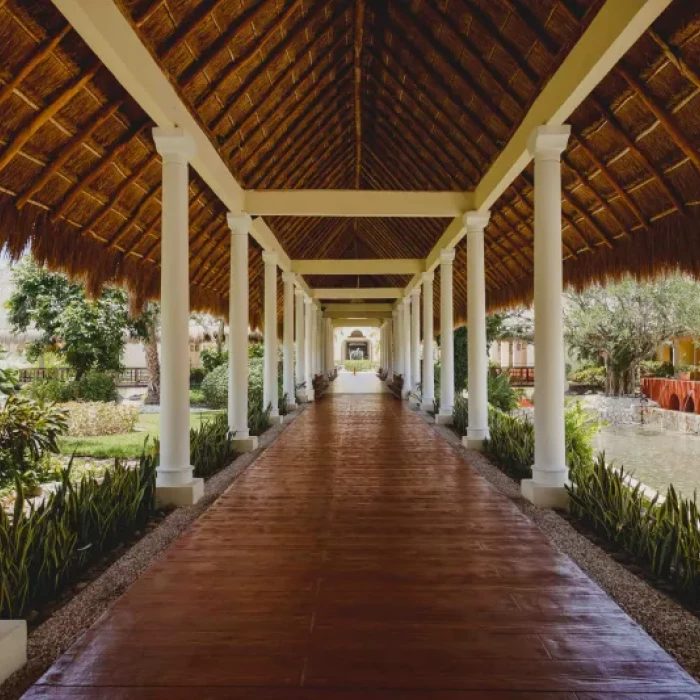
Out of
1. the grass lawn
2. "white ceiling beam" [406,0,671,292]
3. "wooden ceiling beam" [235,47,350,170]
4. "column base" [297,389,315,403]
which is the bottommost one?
the grass lawn

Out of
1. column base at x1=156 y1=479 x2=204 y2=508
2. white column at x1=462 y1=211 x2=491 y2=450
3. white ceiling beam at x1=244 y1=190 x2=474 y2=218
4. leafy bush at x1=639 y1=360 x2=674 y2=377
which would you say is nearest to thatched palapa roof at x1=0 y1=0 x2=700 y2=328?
white ceiling beam at x1=244 y1=190 x2=474 y2=218

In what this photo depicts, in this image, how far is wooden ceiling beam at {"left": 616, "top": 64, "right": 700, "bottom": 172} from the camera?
404 centimetres

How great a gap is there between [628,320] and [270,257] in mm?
12514

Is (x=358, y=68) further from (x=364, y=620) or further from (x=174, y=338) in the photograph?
(x=364, y=620)

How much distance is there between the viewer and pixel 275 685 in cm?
205

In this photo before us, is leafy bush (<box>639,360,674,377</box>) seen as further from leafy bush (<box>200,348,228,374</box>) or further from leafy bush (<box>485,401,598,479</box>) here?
leafy bush (<box>200,348,228,374</box>)

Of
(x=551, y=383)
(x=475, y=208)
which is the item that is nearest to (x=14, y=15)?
(x=551, y=383)

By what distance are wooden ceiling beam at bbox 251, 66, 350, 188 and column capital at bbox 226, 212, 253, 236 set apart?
2.56 ft

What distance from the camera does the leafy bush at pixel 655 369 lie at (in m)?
21.8

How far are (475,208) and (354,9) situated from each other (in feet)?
9.60

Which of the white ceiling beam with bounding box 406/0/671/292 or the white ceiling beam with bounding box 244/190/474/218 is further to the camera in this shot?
the white ceiling beam with bounding box 244/190/474/218

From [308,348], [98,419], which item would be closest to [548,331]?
[98,419]

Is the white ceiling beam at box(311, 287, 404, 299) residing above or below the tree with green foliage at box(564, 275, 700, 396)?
above

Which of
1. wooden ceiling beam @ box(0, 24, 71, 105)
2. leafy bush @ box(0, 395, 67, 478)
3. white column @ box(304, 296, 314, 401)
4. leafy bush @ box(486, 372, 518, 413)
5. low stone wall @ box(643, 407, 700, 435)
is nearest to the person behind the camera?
wooden ceiling beam @ box(0, 24, 71, 105)
